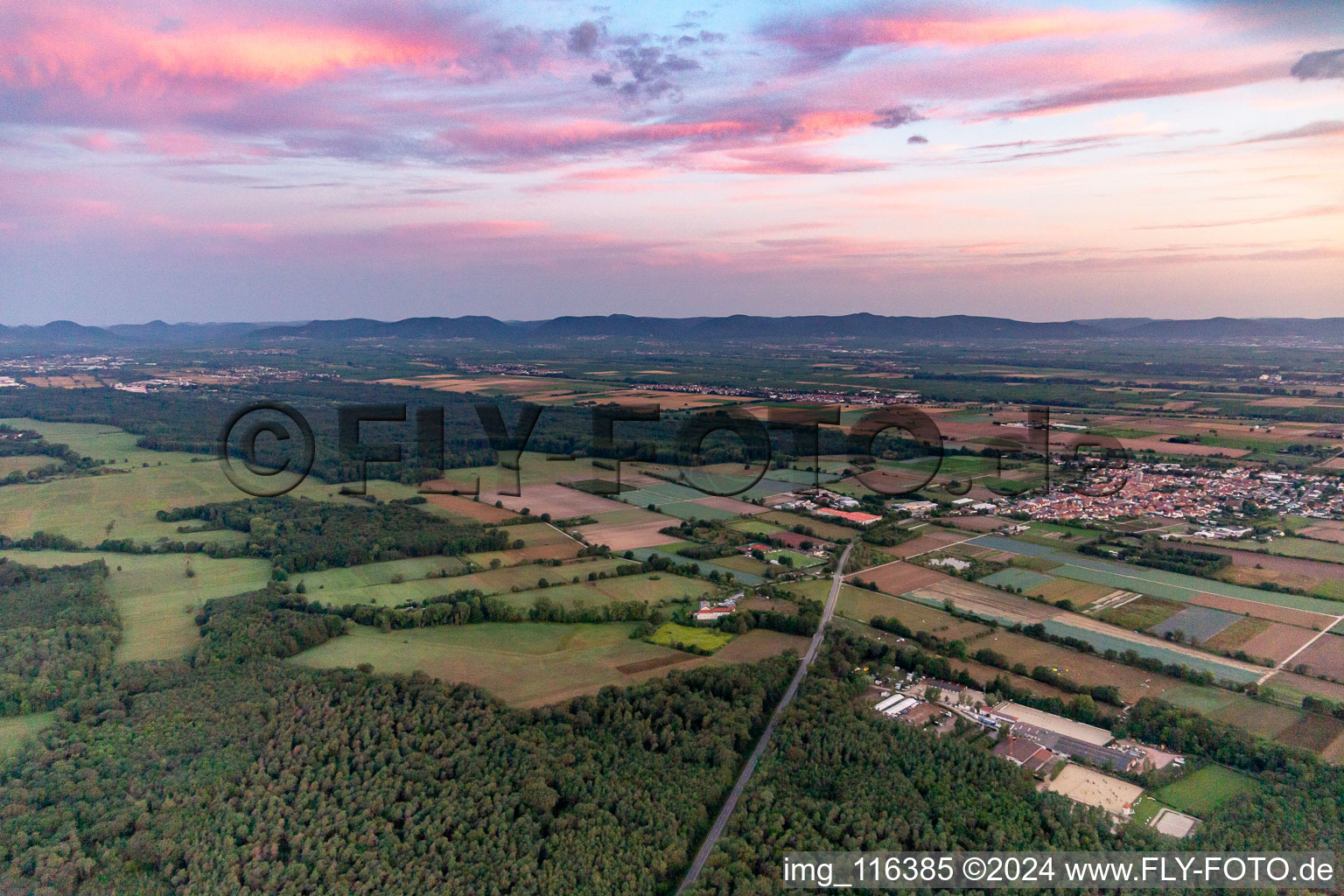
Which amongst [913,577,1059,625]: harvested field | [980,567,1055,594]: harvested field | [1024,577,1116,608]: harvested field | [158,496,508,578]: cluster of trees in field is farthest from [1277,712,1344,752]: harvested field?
[158,496,508,578]: cluster of trees in field

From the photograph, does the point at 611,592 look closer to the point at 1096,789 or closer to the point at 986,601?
the point at 986,601

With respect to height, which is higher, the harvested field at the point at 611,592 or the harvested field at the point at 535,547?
the harvested field at the point at 535,547

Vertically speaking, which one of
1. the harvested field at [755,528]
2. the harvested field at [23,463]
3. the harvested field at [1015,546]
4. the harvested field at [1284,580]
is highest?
the harvested field at [23,463]

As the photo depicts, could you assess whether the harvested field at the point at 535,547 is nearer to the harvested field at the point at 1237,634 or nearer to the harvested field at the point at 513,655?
the harvested field at the point at 513,655

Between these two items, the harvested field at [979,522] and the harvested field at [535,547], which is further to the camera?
the harvested field at [979,522]

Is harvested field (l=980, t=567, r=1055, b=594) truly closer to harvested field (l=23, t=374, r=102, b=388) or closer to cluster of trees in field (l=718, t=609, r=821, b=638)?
cluster of trees in field (l=718, t=609, r=821, b=638)

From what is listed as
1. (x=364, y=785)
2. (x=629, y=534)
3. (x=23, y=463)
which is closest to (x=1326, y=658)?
(x=629, y=534)

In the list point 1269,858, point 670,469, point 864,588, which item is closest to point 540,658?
point 864,588

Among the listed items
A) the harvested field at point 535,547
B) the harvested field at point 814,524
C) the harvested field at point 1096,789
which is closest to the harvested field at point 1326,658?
the harvested field at point 1096,789
